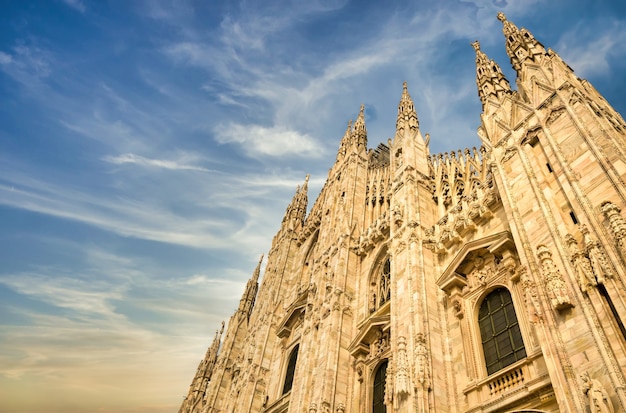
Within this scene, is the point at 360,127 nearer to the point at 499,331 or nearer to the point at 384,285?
Result: the point at 384,285

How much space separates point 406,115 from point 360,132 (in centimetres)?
773

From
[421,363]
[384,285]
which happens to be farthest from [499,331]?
[384,285]

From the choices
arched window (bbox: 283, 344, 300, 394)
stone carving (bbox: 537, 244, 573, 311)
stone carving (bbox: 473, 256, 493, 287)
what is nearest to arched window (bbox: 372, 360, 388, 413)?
stone carving (bbox: 473, 256, 493, 287)

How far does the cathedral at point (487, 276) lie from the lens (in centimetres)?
849

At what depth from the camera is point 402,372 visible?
1229 cm

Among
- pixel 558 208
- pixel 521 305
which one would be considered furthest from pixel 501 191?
pixel 521 305

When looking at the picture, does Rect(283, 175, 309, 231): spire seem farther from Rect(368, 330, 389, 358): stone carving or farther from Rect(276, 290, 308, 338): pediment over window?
Rect(368, 330, 389, 358): stone carving

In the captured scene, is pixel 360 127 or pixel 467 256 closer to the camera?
pixel 467 256

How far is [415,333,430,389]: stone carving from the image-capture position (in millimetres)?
11834

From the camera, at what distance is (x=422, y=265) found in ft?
49.6

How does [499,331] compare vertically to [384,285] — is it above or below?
below

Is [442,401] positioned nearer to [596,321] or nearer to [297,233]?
[596,321]

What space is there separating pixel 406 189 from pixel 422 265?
428cm

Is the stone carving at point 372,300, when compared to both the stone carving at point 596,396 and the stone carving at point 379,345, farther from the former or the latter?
the stone carving at point 596,396
